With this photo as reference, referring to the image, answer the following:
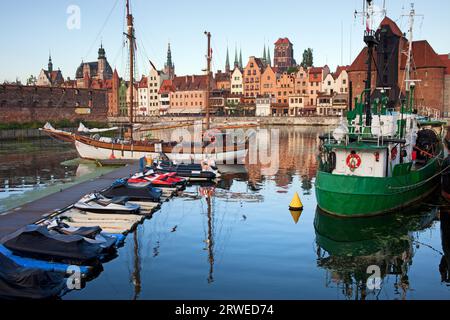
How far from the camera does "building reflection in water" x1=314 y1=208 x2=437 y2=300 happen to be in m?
15.0

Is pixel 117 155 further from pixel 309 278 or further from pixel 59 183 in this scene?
pixel 309 278

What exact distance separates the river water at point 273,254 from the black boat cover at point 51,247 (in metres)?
0.94

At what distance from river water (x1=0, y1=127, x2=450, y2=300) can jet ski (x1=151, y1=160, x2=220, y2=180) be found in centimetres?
564

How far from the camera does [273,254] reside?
17.8 m

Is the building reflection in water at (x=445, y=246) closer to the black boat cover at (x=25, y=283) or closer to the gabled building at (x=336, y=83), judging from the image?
the black boat cover at (x=25, y=283)

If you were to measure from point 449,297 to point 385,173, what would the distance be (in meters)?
9.48

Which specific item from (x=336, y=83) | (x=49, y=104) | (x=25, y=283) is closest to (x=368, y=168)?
(x=25, y=283)

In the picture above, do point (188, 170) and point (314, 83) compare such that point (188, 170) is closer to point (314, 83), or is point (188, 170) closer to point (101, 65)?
point (314, 83)

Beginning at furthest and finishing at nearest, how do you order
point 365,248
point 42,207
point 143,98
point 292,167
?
point 143,98
point 292,167
point 42,207
point 365,248

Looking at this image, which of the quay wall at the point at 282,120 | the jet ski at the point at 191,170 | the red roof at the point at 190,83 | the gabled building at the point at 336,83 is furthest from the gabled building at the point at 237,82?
the jet ski at the point at 191,170

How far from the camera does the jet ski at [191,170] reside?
34812mm

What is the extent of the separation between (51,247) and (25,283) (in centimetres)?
267

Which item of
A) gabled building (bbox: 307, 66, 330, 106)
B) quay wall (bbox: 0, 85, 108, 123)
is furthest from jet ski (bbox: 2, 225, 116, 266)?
gabled building (bbox: 307, 66, 330, 106)
